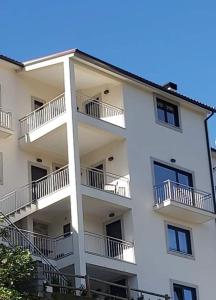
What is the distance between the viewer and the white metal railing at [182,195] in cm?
3728

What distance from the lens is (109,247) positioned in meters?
35.7

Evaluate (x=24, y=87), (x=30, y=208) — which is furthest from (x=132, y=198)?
(x=24, y=87)

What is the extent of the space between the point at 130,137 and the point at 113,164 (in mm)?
1448

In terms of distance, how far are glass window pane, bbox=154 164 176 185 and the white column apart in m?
4.79

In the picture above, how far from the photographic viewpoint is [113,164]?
37.4 m

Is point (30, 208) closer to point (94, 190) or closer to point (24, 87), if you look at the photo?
point (94, 190)

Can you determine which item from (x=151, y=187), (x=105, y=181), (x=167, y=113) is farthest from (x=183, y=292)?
(x=167, y=113)

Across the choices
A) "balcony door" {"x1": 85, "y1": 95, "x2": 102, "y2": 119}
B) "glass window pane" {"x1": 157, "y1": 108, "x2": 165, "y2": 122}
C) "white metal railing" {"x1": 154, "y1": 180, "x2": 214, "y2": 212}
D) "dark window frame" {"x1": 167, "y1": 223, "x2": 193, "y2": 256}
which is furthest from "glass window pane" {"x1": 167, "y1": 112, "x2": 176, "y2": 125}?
"dark window frame" {"x1": 167, "y1": 223, "x2": 193, "y2": 256}

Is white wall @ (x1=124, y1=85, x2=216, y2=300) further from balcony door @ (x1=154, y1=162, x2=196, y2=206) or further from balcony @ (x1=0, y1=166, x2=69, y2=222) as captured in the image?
balcony @ (x1=0, y1=166, x2=69, y2=222)

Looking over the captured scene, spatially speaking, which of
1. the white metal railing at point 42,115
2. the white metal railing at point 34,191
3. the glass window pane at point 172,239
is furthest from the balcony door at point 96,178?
the glass window pane at point 172,239

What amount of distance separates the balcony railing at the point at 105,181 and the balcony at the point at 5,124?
374 centimetres

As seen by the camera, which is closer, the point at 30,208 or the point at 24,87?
the point at 30,208

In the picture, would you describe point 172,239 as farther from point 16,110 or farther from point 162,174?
point 16,110

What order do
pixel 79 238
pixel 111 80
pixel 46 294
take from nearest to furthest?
pixel 46 294
pixel 79 238
pixel 111 80
